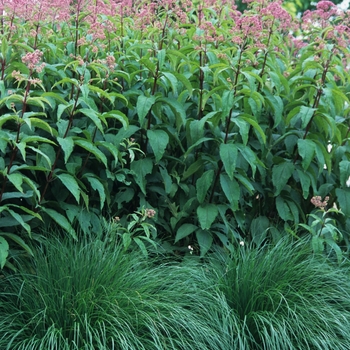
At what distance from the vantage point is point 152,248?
12.8ft

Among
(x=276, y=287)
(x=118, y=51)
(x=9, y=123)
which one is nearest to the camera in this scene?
(x=276, y=287)

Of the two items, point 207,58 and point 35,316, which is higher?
point 207,58

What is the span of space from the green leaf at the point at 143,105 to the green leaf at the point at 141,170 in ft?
0.96

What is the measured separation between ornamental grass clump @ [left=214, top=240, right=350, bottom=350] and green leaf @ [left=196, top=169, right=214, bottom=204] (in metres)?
0.38

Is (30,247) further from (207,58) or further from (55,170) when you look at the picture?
(207,58)

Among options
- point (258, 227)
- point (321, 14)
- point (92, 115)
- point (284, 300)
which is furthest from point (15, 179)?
point (321, 14)

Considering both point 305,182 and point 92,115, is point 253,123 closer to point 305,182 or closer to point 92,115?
point 305,182

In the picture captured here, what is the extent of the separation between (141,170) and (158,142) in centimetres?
20

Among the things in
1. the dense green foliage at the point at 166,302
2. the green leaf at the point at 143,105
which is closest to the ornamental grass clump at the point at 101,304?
the dense green foliage at the point at 166,302

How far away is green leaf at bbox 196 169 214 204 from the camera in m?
3.82

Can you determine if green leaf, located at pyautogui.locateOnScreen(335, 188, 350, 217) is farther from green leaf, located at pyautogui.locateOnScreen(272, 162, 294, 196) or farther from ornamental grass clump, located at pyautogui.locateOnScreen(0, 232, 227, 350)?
ornamental grass clump, located at pyautogui.locateOnScreen(0, 232, 227, 350)

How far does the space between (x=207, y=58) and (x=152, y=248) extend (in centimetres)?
132

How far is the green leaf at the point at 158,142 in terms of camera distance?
148 inches

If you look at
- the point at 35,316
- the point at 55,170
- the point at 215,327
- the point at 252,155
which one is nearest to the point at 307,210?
the point at 252,155
